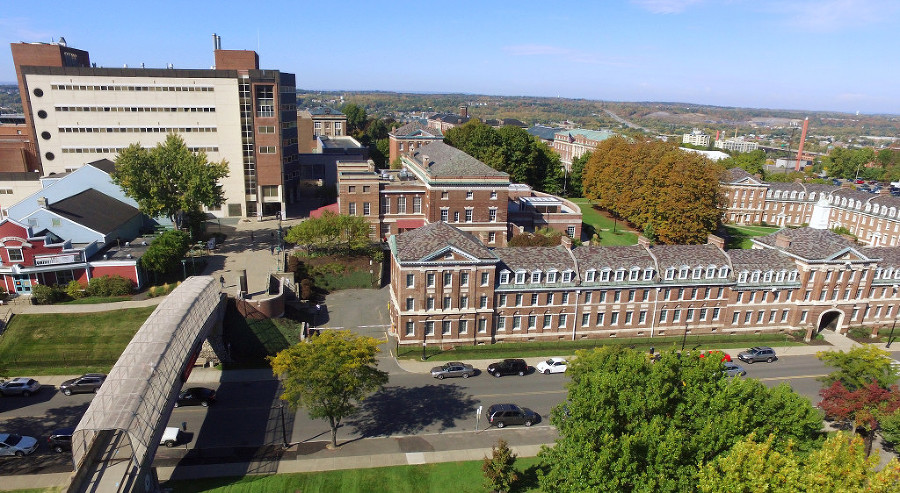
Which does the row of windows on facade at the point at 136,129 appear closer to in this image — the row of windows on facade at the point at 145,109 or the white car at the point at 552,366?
the row of windows on facade at the point at 145,109

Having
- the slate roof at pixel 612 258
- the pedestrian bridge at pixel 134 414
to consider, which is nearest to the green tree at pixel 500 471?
the pedestrian bridge at pixel 134 414

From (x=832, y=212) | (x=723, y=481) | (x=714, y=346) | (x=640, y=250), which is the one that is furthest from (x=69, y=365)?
(x=832, y=212)

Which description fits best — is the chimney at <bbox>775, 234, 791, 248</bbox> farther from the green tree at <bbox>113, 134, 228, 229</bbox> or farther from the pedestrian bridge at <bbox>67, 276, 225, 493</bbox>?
the green tree at <bbox>113, 134, 228, 229</bbox>

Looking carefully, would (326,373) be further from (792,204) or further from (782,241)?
(792,204)

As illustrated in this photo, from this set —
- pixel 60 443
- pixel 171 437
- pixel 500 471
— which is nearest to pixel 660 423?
pixel 500 471

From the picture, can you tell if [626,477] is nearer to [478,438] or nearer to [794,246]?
[478,438]

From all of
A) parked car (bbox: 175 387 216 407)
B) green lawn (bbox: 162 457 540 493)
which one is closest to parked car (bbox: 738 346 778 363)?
green lawn (bbox: 162 457 540 493)
